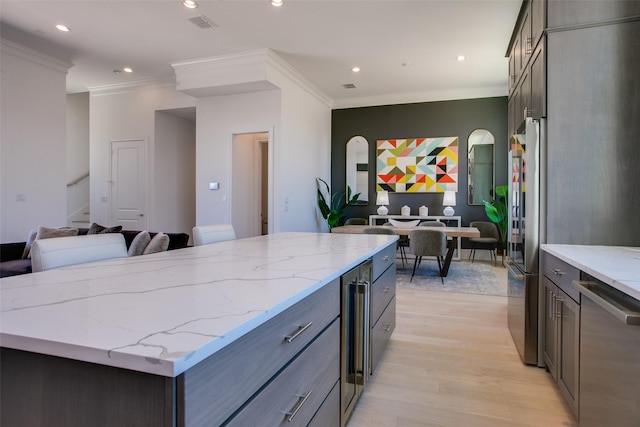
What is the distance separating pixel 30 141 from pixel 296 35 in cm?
390

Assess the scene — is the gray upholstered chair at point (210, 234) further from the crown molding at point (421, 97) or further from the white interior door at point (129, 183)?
the crown molding at point (421, 97)

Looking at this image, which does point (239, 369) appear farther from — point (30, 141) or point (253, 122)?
point (30, 141)

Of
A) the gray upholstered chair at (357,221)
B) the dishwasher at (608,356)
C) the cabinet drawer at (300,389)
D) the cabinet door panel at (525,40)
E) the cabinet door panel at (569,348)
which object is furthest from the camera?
the gray upholstered chair at (357,221)

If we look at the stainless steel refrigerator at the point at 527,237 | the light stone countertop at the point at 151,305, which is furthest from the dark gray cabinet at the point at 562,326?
the light stone countertop at the point at 151,305

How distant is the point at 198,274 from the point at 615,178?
7.75 feet

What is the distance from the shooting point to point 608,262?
156 centimetres

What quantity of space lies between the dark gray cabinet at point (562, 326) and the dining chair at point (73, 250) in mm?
2171

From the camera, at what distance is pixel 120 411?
638 mm

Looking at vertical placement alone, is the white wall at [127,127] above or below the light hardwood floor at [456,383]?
above

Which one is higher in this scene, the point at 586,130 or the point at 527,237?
the point at 586,130

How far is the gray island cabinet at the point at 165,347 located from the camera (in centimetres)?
62

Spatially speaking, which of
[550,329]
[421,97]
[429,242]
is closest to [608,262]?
[550,329]

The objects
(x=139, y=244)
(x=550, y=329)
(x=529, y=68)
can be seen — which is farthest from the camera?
(x=139, y=244)

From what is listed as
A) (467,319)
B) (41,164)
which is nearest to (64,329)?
(467,319)
